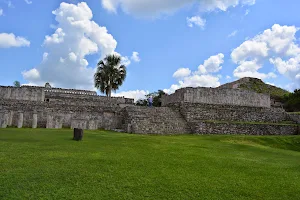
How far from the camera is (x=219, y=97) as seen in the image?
2103 cm

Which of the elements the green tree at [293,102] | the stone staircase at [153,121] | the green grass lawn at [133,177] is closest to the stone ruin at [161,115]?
the stone staircase at [153,121]

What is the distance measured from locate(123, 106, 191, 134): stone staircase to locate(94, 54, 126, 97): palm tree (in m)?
15.6

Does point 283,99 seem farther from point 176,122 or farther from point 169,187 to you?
point 169,187

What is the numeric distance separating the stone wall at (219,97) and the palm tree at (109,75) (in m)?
12.3

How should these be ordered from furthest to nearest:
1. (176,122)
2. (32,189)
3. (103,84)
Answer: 1. (103,84)
2. (176,122)
3. (32,189)

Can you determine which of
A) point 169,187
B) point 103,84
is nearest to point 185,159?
point 169,187

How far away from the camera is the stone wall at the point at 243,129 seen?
54.0ft

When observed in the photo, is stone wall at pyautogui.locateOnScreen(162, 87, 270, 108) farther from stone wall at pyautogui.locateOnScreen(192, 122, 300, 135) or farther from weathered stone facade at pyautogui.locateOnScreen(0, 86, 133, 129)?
weathered stone facade at pyautogui.locateOnScreen(0, 86, 133, 129)

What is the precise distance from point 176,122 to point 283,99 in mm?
25500

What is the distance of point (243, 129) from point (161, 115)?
5655 millimetres

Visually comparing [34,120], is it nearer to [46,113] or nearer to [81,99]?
[46,113]

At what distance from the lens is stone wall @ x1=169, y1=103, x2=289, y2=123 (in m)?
18.4

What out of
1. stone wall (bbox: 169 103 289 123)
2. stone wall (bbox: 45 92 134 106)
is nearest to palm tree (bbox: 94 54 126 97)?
stone wall (bbox: 45 92 134 106)

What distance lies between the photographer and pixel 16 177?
417 cm
